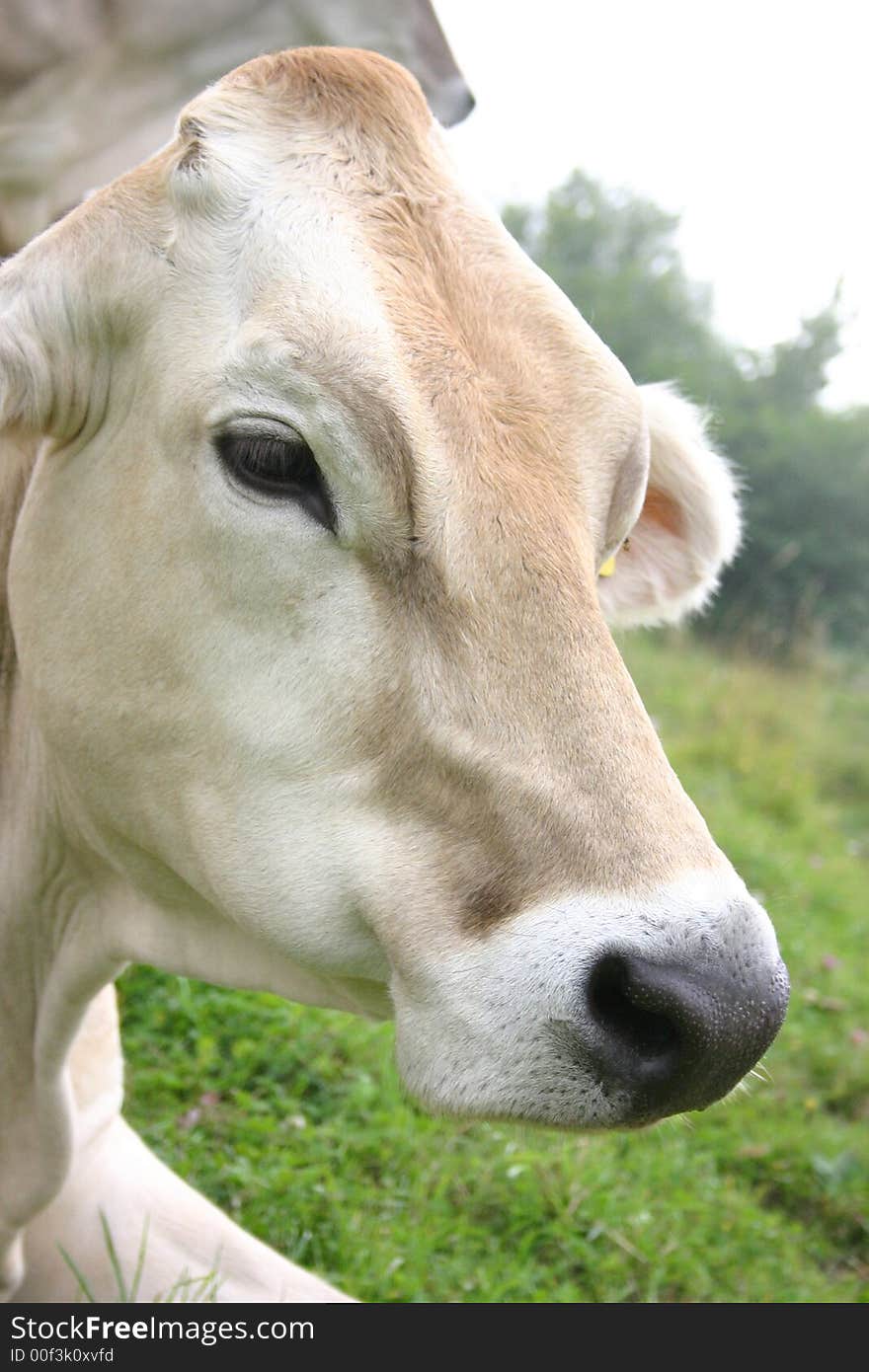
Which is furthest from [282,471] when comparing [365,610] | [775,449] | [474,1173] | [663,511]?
[775,449]

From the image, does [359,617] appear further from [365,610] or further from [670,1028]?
[670,1028]

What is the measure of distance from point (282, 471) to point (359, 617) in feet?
0.78

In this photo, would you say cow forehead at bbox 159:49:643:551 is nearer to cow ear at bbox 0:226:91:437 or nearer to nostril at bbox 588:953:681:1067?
cow ear at bbox 0:226:91:437

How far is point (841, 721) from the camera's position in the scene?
12.4 meters

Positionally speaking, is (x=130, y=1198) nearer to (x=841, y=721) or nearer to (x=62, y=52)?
(x=62, y=52)

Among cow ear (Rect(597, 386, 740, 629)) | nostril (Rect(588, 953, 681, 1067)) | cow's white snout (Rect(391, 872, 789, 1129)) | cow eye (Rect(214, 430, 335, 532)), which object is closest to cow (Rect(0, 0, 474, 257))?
cow ear (Rect(597, 386, 740, 629))

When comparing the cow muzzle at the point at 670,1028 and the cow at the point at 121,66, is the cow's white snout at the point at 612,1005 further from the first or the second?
the cow at the point at 121,66

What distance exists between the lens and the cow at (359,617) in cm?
166

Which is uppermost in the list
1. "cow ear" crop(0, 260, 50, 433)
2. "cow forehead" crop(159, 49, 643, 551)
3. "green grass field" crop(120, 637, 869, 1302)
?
"cow forehead" crop(159, 49, 643, 551)

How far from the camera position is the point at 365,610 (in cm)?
182

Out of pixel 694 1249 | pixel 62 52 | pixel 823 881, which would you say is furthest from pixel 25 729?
pixel 823 881

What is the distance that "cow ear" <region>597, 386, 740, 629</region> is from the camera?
8.93 ft

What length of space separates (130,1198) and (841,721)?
10.6 meters

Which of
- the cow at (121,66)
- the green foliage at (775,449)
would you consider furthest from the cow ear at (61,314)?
the green foliage at (775,449)
